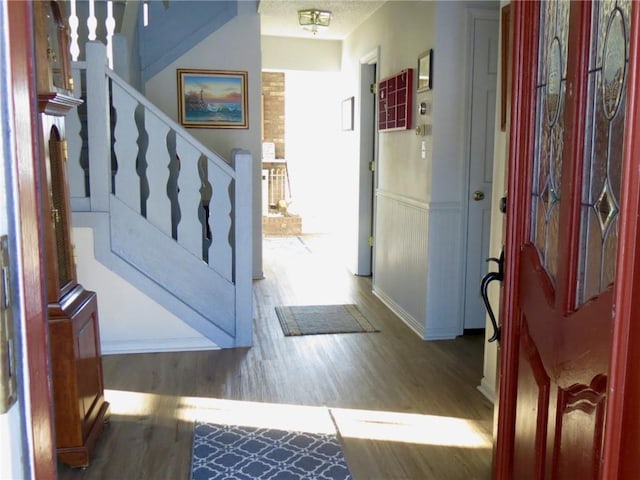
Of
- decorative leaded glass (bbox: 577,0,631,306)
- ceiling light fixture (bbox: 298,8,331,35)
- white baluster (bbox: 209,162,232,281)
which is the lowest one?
white baluster (bbox: 209,162,232,281)

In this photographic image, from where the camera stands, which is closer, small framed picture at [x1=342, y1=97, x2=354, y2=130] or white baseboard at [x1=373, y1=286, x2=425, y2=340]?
white baseboard at [x1=373, y1=286, x2=425, y2=340]

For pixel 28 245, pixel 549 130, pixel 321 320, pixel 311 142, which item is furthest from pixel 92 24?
pixel 311 142

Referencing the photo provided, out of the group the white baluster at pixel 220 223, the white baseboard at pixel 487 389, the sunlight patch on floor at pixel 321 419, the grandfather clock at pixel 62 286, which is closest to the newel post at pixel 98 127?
the white baluster at pixel 220 223

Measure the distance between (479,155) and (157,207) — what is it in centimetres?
213

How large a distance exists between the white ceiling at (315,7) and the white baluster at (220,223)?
1977 mm

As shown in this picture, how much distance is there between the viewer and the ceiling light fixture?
4949mm

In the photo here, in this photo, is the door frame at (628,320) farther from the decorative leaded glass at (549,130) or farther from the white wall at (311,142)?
the white wall at (311,142)

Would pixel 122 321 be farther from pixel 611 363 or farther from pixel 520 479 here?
pixel 611 363

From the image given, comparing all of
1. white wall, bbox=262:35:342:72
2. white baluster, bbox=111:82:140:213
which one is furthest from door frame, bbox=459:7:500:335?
white wall, bbox=262:35:342:72

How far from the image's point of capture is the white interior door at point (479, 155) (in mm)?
3824

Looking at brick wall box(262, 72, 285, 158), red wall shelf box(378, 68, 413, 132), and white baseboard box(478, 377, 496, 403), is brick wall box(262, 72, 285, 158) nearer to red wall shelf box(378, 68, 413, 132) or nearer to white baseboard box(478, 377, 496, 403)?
red wall shelf box(378, 68, 413, 132)

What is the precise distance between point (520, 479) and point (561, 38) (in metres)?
1.10

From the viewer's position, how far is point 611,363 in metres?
0.93

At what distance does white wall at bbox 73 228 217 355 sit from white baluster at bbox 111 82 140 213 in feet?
0.99
